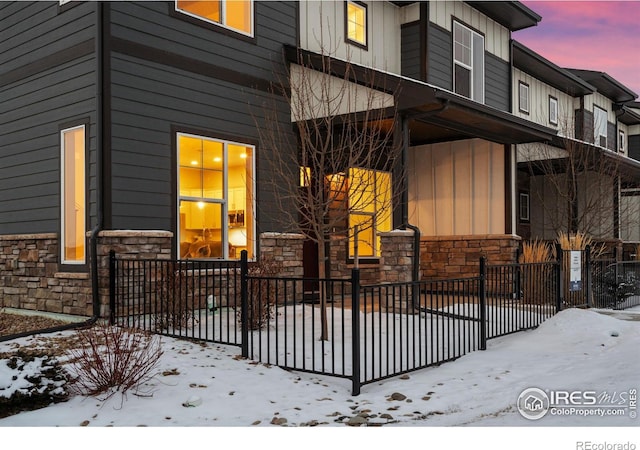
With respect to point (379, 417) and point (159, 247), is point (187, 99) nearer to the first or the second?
point (159, 247)

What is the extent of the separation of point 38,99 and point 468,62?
9.55m

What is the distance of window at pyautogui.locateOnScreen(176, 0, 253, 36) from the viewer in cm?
908

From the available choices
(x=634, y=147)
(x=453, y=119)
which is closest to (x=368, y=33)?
(x=453, y=119)

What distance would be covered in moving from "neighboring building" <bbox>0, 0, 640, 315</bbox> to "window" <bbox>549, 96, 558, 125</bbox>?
715 centimetres

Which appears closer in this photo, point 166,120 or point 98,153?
point 98,153

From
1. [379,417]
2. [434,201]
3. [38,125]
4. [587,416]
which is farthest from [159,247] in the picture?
[434,201]

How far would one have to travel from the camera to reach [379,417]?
4.73 metres

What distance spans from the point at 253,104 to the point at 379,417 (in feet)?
21.2

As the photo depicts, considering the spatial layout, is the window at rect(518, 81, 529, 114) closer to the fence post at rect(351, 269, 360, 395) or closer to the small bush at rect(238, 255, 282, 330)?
the small bush at rect(238, 255, 282, 330)

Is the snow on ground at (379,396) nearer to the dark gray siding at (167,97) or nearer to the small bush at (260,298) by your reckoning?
the small bush at (260,298)

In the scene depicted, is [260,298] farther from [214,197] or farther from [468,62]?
[468,62]

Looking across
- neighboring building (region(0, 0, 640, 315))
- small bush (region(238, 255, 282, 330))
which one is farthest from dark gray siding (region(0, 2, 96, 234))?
small bush (region(238, 255, 282, 330))

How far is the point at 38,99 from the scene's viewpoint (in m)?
9.11

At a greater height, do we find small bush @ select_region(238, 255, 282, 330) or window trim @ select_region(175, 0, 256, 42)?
window trim @ select_region(175, 0, 256, 42)
